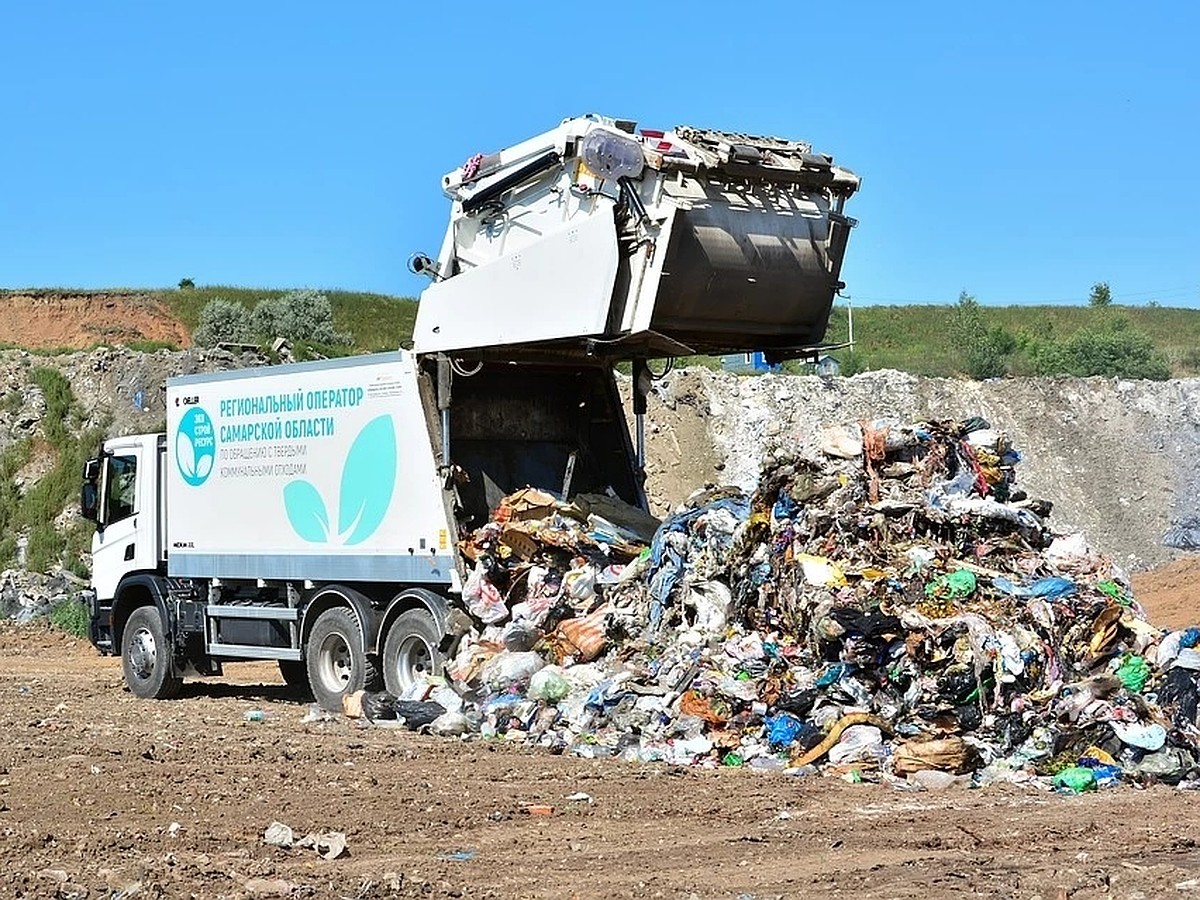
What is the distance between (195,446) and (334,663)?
278 cm

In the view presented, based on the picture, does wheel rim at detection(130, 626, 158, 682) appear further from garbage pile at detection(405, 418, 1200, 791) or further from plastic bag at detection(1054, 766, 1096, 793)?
plastic bag at detection(1054, 766, 1096, 793)

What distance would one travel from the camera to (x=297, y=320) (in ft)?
165

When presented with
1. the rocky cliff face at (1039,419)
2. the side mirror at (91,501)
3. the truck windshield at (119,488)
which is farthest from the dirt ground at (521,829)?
the rocky cliff face at (1039,419)

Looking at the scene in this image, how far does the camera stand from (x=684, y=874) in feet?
22.9

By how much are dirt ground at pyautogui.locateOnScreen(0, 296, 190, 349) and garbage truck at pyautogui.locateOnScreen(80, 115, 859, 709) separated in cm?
3540

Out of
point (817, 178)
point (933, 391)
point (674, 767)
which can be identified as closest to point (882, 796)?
point (674, 767)

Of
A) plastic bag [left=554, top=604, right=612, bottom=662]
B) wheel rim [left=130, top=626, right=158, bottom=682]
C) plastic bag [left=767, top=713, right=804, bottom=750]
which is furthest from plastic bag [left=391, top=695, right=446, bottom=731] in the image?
wheel rim [left=130, top=626, right=158, bottom=682]

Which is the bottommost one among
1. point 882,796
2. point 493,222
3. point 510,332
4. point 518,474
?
point 882,796

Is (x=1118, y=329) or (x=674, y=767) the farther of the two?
(x=1118, y=329)

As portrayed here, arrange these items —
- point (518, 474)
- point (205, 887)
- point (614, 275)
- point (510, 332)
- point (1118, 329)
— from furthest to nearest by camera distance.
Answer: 1. point (1118, 329)
2. point (518, 474)
3. point (510, 332)
4. point (614, 275)
5. point (205, 887)

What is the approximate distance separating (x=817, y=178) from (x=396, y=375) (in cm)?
368

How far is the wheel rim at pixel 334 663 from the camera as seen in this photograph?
13969 mm

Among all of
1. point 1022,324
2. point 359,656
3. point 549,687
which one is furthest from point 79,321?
point 549,687

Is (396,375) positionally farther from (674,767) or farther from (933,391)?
(933,391)
